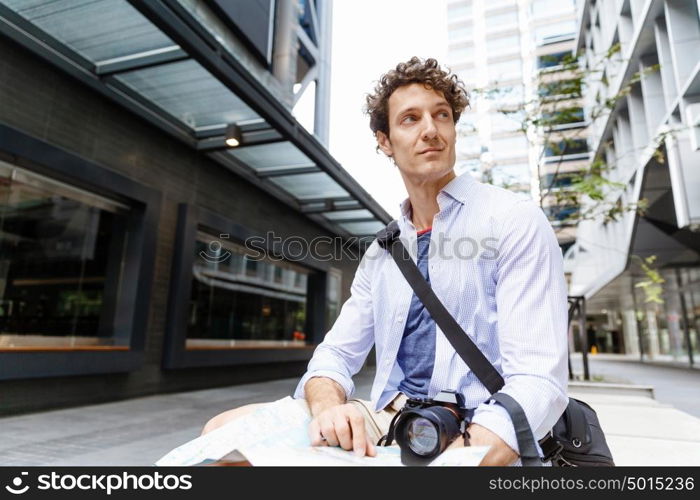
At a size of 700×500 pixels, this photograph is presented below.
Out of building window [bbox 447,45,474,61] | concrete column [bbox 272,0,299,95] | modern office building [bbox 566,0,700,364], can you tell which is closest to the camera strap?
modern office building [bbox 566,0,700,364]

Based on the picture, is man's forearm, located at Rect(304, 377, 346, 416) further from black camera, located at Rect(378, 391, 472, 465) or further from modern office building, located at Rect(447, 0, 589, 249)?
modern office building, located at Rect(447, 0, 589, 249)

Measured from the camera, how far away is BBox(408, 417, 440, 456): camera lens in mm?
1024

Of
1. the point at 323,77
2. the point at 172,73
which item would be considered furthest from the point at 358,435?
the point at 323,77

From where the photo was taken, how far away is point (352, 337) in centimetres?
171

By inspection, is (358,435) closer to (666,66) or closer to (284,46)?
(284,46)

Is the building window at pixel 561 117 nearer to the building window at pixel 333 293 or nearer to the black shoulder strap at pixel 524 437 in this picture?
the building window at pixel 333 293

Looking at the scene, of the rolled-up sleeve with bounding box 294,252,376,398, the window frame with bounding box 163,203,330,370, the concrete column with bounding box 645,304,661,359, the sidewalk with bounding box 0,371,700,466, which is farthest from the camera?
the concrete column with bounding box 645,304,661,359

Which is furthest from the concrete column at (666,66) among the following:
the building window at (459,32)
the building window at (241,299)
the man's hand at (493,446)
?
the building window at (459,32)

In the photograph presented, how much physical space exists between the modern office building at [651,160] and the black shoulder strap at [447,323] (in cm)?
847

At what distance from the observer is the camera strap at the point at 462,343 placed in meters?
1.02
